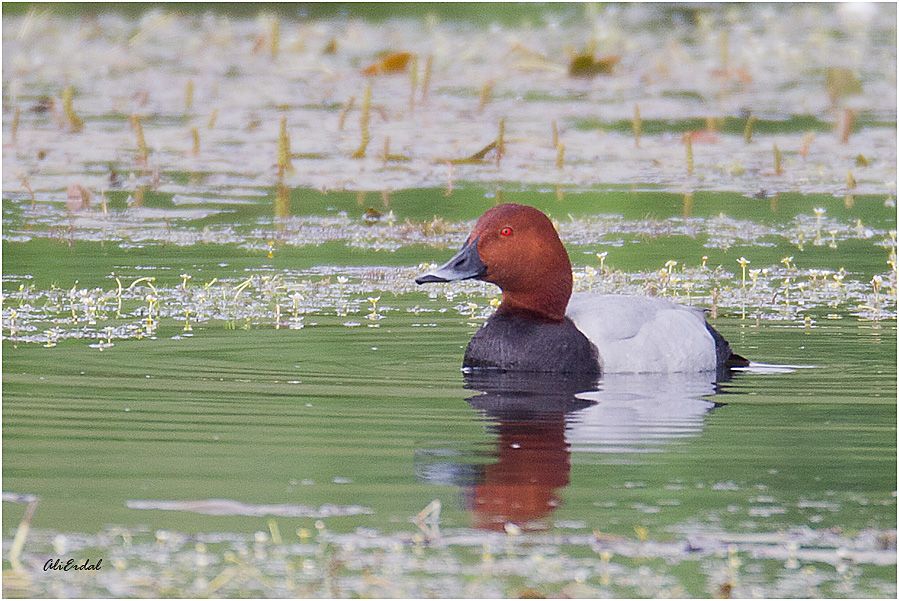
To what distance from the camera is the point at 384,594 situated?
4.61 m

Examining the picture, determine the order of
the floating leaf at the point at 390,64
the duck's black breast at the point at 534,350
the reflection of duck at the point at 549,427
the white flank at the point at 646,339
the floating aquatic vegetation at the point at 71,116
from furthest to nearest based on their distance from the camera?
the floating leaf at the point at 390,64
the floating aquatic vegetation at the point at 71,116
the white flank at the point at 646,339
the duck's black breast at the point at 534,350
the reflection of duck at the point at 549,427

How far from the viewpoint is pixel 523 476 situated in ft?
19.3

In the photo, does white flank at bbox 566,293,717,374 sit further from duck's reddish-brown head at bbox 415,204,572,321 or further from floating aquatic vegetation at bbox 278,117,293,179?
floating aquatic vegetation at bbox 278,117,293,179

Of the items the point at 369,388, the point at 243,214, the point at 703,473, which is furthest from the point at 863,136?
the point at 703,473

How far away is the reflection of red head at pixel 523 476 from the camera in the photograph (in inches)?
213

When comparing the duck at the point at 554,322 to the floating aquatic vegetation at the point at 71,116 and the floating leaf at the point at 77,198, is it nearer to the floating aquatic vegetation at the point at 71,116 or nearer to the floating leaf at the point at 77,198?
the floating leaf at the point at 77,198

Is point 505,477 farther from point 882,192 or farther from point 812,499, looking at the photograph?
point 882,192

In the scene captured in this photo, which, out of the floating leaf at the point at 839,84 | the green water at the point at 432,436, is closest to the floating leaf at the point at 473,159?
Result: the green water at the point at 432,436

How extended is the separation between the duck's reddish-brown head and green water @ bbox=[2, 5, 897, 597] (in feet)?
1.48

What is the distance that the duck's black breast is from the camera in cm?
820

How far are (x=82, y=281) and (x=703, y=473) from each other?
5.07 metres
